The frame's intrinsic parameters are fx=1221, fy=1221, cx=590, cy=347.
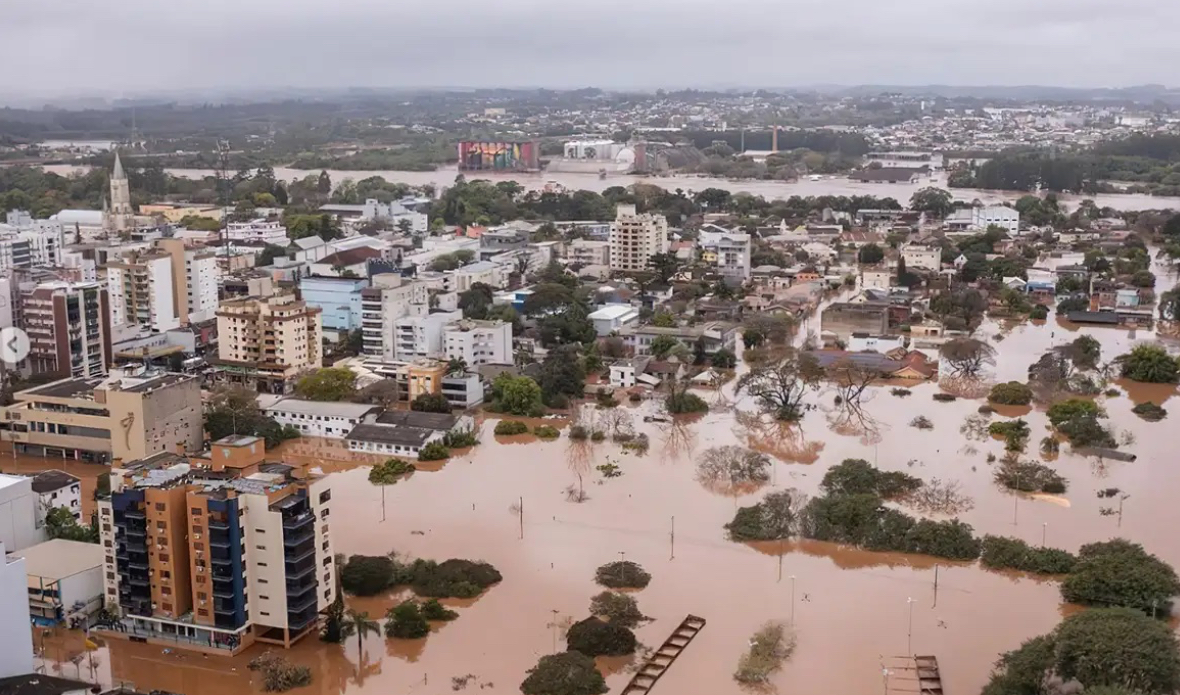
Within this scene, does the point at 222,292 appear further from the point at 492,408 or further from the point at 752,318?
the point at 752,318

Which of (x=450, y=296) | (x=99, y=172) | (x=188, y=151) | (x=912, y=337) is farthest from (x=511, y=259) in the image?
(x=188, y=151)

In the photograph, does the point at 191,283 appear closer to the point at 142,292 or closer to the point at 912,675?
the point at 142,292

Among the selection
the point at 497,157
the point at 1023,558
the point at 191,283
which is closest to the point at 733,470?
the point at 1023,558

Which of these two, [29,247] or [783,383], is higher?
[29,247]

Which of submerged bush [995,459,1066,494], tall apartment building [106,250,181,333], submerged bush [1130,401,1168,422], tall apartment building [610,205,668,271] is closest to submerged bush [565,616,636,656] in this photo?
submerged bush [995,459,1066,494]

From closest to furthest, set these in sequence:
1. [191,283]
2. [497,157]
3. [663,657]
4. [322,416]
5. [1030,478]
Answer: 1. [663,657]
2. [1030,478]
3. [322,416]
4. [191,283]
5. [497,157]

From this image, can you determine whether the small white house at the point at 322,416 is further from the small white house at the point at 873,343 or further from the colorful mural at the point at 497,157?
the colorful mural at the point at 497,157

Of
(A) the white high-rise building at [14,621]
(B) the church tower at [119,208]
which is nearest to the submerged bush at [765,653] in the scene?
(A) the white high-rise building at [14,621]
